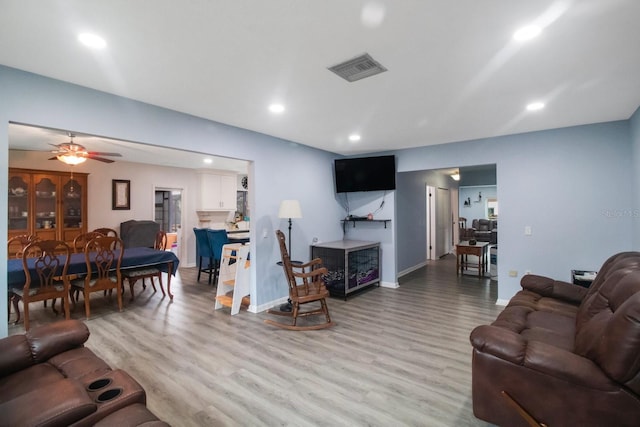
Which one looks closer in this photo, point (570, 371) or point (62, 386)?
point (62, 386)

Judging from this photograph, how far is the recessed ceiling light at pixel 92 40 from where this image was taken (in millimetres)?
1885

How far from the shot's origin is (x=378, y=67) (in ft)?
7.64

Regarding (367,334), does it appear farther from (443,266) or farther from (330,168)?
(443,266)

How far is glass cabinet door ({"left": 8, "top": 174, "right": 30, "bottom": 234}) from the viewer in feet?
17.1

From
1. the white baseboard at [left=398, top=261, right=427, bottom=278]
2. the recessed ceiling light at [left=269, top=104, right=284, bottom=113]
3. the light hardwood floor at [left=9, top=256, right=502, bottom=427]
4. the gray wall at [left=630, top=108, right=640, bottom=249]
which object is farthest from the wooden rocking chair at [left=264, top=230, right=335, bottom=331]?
the gray wall at [left=630, top=108, right=640, bottom=249]

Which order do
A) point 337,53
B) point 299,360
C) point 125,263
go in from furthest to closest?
1. point 125,263
2. point 299,360
3. point 337,53

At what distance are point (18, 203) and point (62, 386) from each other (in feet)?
18.2

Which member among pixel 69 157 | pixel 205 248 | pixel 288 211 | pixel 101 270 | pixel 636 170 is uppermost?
pixel 69 157

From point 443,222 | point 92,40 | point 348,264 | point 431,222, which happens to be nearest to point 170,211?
point 348,264

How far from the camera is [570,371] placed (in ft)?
5.16

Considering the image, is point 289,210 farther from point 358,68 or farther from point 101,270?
point 101,270

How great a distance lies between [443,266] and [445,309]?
3500mm

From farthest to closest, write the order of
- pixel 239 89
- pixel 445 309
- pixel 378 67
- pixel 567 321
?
pixel 445 309
pixel 239 89
pixel 567 321
pixel 378 67

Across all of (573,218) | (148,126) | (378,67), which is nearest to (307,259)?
(148,126)
